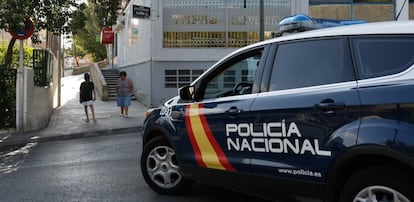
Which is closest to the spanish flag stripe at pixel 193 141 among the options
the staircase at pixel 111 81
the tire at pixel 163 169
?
the tire at pixel 163 169

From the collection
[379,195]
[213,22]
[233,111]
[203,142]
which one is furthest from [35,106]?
[379,195]

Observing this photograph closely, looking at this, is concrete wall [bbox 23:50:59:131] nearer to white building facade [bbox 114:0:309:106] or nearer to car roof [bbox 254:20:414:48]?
white building facade [bbox 114:0:309:106]

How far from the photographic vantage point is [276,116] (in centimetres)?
405

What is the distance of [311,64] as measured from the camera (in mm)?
4062

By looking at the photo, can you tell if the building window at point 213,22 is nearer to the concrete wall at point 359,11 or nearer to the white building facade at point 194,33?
the white building facade at point 194,33

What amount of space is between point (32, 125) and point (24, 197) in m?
7.26

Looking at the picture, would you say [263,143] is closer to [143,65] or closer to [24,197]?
[24,197]

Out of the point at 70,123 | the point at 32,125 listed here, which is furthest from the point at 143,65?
the point at 32,125

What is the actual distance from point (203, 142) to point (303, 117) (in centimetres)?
136

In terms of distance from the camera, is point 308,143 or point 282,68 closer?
point 308,143

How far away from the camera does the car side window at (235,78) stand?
4652 millimetres

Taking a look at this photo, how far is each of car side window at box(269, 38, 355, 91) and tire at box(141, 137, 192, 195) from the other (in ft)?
5.89

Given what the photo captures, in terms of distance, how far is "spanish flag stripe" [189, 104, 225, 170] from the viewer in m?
4.78

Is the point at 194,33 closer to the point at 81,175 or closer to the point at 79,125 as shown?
the point at 79,125
